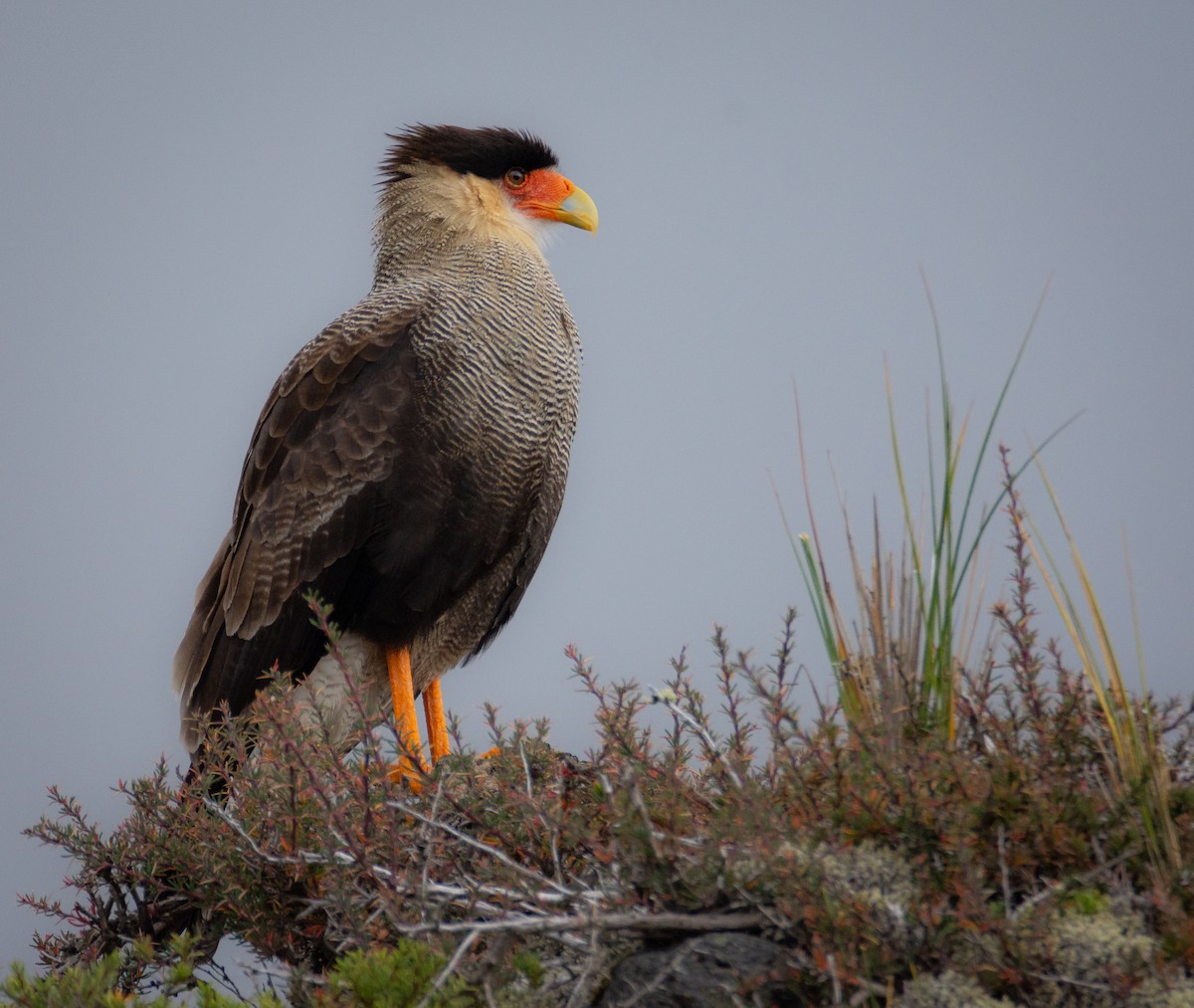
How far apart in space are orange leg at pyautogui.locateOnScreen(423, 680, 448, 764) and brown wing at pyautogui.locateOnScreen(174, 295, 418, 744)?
2.28 ft

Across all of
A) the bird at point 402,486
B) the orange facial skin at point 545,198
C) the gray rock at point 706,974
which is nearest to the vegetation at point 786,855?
the gray rock at point 706,974

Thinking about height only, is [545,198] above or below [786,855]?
above

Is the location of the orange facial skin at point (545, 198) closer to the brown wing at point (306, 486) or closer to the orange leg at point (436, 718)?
the brown wing at point (306, 486)

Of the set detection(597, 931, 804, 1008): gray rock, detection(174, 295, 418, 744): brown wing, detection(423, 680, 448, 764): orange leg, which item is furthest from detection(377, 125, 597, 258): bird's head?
detection(597, 931, 804, 1008): gray rock

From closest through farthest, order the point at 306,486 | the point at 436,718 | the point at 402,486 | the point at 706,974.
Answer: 1. the point at 706,974
2. the point at 402,486
3. the point at 306,486
4. the point at 436,718

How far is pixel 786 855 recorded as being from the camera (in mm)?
2473

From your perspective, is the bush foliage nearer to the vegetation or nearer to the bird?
the vegetation

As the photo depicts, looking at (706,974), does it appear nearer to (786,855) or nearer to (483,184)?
(786,855)

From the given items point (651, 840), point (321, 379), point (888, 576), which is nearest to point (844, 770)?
point (651, 840)

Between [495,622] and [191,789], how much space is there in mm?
2032

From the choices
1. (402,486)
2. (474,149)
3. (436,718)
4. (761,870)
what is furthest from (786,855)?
(474,149)

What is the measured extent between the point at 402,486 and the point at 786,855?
282 cm

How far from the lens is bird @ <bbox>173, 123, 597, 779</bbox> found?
16.4 ft

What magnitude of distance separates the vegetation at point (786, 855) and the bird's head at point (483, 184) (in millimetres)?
2802
